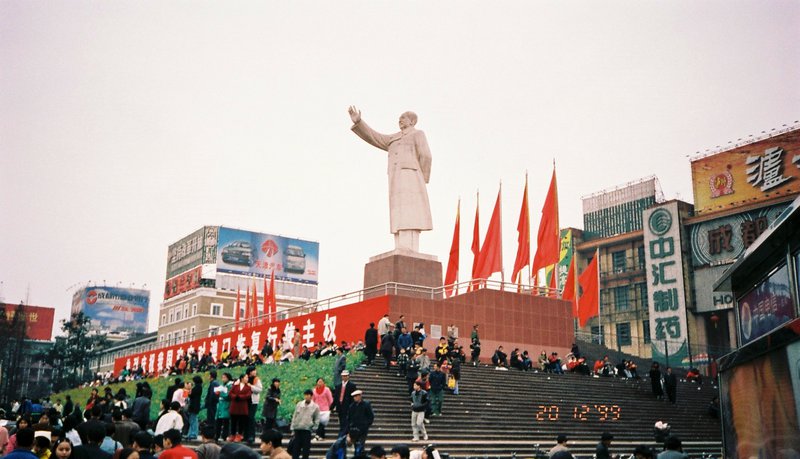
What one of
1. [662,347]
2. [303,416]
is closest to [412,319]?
[303,416]

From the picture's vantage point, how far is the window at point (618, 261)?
5550 cm

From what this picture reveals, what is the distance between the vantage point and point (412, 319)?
84.7ft

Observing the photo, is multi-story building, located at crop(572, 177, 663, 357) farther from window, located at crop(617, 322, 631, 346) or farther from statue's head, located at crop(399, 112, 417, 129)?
statue's head, located at crop(399, 112, 417, 129)

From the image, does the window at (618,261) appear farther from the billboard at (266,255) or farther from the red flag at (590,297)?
the billboard at (266,255)

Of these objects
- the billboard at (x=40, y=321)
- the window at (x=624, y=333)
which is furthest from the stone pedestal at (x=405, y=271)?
the billboard at (x=40, y=321)

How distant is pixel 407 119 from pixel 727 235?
25485 millimetres

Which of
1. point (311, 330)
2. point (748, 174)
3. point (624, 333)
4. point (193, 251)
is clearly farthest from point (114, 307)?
point (748, 174)

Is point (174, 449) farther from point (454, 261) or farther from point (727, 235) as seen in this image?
point (727, 235)

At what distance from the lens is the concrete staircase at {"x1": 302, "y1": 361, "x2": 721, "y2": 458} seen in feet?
55.8

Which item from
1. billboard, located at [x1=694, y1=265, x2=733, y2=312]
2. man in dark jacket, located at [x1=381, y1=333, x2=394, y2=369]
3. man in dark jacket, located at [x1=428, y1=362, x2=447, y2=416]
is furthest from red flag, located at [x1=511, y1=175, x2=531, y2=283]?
billboard, located at [x1=694, y1=265, x2=733, y2=312]

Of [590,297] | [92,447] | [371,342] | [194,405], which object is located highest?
[590,297]

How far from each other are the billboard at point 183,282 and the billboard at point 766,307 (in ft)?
220

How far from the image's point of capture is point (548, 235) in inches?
1217

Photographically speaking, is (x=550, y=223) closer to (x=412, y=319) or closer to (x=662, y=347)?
(x=412, y=319)
